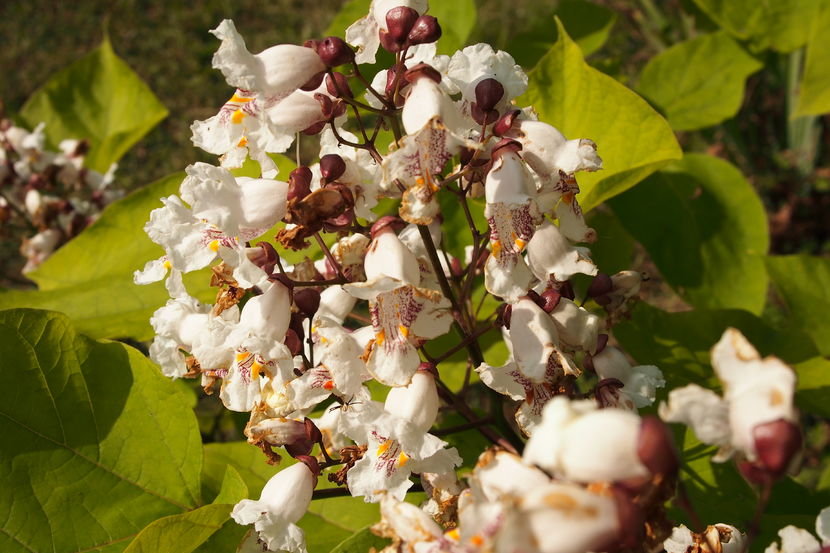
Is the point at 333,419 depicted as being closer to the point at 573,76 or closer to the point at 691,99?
the point at 573,76

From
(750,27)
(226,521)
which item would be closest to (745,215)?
(750,27)

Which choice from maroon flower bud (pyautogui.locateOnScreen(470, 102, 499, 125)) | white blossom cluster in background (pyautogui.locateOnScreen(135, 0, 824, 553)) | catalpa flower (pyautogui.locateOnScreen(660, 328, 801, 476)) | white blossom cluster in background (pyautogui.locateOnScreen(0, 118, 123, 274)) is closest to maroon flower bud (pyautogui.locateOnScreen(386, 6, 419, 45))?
white blossom cluster in background (pyautogui.locateOnScreen(135, 0, 824, 553))

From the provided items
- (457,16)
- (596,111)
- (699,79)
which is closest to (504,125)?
(596,111)

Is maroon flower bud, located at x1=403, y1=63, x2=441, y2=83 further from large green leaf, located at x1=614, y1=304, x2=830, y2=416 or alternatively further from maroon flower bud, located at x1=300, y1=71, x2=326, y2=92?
large green leaf, located at x1=614, y1=304, x2=830, y2=416

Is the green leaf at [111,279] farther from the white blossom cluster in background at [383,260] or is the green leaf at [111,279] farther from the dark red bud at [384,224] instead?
the dark red bud at [384,224]

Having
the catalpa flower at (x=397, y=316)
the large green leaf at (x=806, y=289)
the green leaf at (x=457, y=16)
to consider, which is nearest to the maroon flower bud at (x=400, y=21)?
the catalpa flower at (x=397, y=316)

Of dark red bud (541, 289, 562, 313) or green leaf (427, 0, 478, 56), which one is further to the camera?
green leaf (427, 0, 478, 56)

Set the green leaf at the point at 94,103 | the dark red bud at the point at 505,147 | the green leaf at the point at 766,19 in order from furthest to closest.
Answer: the green leaf at the point at 94,103 < the green leaf at the point at 766,19 < the dark red bud at the point at 505,147
